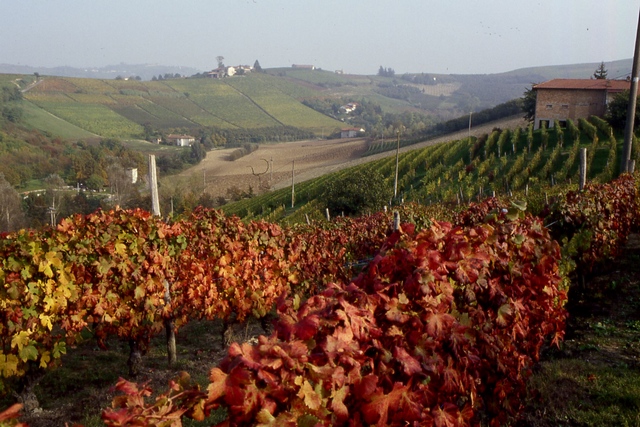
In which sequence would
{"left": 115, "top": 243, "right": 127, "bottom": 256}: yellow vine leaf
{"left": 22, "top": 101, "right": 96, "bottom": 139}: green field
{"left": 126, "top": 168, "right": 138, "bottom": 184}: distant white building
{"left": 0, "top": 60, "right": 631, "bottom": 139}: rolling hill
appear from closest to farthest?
{"left": 115, "top": 243, "right": 127, "bottom": 256}: yellow vine leaf
{"left": 126, "top": 168, "right": 138, "bottom": 184}: distant white building
{"left": 22, "top": 101, "right": 96, "bottom": 139}: green field
{"left": 0, "top": 60, "right": 631, "bottom": 139}: rolling hill

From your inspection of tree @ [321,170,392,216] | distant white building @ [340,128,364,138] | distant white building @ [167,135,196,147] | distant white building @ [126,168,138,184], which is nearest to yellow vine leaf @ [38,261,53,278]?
tree @ [321,170,392,216]

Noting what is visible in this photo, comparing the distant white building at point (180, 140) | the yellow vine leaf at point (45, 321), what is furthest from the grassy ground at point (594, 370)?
the distant white building at point (180, 140)

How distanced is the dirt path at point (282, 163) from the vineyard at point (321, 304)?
49.1 metres

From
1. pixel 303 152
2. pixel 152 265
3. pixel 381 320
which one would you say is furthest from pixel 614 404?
pixel 303 152

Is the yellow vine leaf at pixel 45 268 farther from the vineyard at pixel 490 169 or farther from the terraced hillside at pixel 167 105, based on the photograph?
the terraced hillside at pixel 167 105

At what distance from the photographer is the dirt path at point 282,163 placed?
207 ft

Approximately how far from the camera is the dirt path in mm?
62969

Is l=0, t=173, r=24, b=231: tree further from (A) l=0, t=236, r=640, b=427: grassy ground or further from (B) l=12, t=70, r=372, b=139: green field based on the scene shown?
(B) l=12, t=70, r=372, b=139: green field

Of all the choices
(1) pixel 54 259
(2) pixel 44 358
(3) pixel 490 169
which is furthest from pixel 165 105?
(2) pixel 44 358

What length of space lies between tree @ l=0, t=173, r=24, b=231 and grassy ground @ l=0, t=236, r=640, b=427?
96.7 ft

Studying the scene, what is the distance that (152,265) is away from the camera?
705 centimetres

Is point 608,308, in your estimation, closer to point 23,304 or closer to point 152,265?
point 152,265

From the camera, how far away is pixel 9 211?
35375 mm

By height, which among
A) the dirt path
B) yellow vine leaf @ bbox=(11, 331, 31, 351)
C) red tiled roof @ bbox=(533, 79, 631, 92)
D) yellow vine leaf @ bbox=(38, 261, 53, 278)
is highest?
red tiled roof @ bbox=(533, 79, 631, 92)
